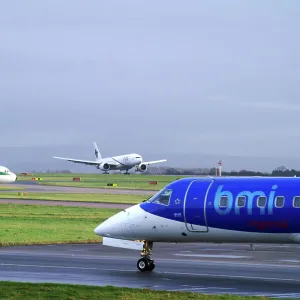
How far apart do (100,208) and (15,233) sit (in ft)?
63.8

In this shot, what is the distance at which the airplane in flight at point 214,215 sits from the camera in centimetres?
2267

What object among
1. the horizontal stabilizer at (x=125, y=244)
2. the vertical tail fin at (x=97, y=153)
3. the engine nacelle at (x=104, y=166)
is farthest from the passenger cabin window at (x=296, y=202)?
the vertical tail fin at (x=97, y=153)

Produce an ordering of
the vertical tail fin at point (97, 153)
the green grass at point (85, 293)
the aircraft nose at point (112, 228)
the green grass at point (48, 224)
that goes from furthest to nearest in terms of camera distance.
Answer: the vertical tail fin at point (97, 153) → the green grass at point (48, 224) → the aircraft nose at point (112, 228) → the green grass at point (85, 293)

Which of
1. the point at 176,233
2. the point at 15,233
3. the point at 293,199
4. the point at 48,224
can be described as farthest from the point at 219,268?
the point at 48,224

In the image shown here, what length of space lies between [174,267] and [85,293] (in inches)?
289

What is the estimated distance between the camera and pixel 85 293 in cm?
1892

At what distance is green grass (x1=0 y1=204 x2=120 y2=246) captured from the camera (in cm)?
3581

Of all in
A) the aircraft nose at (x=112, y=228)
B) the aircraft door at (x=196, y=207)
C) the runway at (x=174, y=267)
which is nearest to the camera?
the runway at (x=174, y=267)

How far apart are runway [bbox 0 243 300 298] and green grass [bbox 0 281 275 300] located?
132 cm

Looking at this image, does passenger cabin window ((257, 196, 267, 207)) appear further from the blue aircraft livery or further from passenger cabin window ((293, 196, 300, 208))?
passenger cabin window ((293, 196, 300, 208))

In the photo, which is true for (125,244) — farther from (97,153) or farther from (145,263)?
(97,153)

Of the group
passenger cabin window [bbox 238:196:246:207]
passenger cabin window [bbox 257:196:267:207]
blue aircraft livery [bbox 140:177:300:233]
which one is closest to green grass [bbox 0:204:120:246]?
blue aircraft livery [bbox 140:177:300:233]

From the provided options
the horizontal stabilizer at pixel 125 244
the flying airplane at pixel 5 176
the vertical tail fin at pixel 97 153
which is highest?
the vertical tail fin at pixel 97 153

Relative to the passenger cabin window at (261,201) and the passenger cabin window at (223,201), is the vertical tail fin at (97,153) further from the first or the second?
the passenger cabin window at (261,201)
